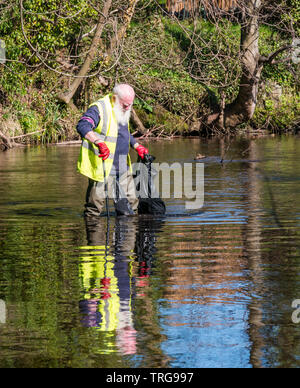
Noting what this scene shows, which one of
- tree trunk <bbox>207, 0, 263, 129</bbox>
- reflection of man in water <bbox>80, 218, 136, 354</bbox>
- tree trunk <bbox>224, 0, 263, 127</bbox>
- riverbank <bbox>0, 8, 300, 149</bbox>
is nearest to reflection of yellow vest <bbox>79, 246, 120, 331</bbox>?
reflection of man in water <bbox>80, 218, 136, 354</bbox>

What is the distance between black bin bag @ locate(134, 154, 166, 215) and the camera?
13.2 meters

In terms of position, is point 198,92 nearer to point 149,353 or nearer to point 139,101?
point 139,101

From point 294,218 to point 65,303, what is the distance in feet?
18.8

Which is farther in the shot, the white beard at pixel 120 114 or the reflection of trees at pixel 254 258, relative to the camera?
the white beard at pixel 120 114

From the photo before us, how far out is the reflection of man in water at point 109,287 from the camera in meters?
6.72

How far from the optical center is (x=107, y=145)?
12266 millimetres

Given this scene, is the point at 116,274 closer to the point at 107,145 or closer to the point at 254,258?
the point at 254,258

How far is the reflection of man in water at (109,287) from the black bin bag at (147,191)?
4.37 feet

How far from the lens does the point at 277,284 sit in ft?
26.7

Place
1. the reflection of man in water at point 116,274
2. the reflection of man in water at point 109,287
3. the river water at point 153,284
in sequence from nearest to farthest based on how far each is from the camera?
the river water at point 153,284, the reflection of man in water at point 109,287, the reflection of man in water at point 116,274

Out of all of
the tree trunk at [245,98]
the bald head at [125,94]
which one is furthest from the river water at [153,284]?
the tree trunk at [245,98]

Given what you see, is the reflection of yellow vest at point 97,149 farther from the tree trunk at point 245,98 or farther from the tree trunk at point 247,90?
the tree trunk at point 245,98

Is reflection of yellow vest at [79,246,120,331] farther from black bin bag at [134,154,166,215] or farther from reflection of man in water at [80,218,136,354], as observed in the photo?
black bin bag at [134,154,166,215]
